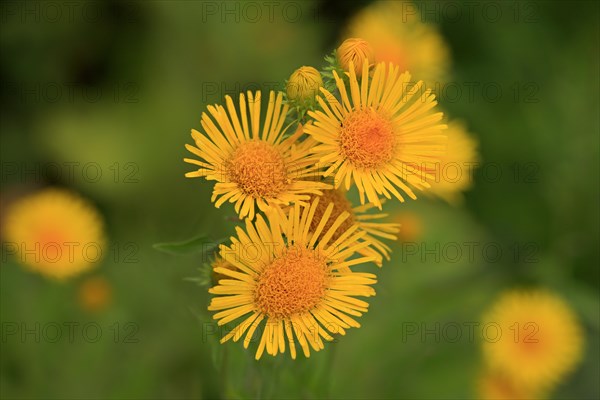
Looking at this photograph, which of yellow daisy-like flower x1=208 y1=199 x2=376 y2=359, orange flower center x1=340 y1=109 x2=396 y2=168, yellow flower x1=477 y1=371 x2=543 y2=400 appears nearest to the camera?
yellow daisy-like flower x1=208 y1=199 x2=376 y2=359

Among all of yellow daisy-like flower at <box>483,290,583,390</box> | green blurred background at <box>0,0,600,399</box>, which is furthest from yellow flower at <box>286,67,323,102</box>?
yellow daisy-like flower at <box>483,290,583,390</box>

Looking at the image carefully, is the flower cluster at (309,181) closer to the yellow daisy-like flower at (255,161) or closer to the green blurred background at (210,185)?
the yellow daisy-like flower at (255,161)

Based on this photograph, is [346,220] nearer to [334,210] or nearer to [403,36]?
[334,210]

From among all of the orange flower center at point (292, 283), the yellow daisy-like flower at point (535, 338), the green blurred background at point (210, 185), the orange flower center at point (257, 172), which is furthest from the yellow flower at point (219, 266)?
the yellow daisy-like flower at point (535, 338)

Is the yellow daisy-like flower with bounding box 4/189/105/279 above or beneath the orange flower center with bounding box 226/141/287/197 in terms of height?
beneath

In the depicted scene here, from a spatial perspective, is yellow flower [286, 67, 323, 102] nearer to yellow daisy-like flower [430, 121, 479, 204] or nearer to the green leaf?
the green leaf

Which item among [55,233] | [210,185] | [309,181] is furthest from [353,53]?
[55,233]

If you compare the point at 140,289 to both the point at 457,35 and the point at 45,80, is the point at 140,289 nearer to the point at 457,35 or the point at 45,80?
the point at 45,80
